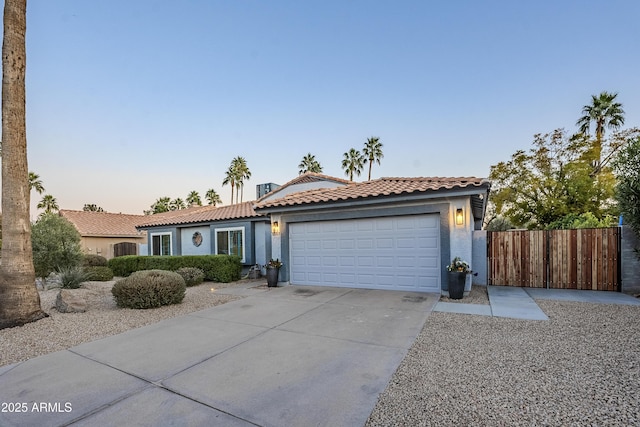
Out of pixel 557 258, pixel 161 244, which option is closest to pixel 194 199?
pixel 161 244

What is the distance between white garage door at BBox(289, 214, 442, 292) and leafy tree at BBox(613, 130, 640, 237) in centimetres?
450

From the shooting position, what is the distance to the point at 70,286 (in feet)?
33.0

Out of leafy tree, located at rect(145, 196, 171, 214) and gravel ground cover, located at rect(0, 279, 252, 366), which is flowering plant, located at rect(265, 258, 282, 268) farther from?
leafy tree, located at rect(145, 196, 171, 214)

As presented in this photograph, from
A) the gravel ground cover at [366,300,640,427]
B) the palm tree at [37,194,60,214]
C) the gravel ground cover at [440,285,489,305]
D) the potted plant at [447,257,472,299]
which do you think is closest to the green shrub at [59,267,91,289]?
the gravel ground cover at [366,300,640,427]

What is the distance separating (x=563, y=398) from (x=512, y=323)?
283 centimetres

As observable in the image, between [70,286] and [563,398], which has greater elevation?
[563,398]

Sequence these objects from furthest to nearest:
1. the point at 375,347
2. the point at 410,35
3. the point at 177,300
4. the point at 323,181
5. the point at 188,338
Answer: the point at 323,181 → the point at 410,35 → the point at 177,300 → the point at 188,338 → the point at 375,347

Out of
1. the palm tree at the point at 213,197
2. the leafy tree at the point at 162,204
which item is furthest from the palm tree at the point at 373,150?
the leafy tree at the point at 162,204

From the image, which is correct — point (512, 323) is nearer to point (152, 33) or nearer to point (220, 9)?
point (220, 9)

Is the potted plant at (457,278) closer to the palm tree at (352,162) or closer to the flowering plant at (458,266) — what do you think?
the flowering plant at (458,266)

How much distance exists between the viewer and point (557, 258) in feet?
29.4

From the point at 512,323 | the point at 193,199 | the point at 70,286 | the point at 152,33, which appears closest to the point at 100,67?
the point at 152,33

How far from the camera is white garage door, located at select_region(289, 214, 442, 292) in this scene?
8469mm

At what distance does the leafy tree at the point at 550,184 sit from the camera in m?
18.2
